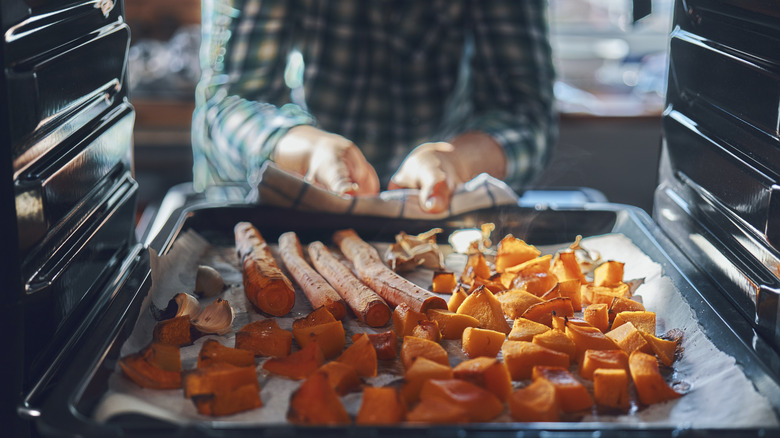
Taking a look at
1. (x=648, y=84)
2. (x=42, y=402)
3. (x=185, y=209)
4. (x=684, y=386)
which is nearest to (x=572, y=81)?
(x=648, y=84)

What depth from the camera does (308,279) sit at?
3.69 feet

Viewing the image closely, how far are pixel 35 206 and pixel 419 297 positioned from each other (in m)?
0.52

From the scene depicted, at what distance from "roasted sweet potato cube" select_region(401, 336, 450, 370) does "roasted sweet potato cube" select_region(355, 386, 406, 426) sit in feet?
0.39

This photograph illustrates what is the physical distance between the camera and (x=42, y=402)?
0.76 m

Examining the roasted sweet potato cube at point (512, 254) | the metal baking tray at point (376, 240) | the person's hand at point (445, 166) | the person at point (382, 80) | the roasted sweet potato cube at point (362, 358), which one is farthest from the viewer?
the person at point (382, 80)

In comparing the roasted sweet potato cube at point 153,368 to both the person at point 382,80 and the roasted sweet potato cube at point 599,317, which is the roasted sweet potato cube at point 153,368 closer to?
the roasted sweet potato cube at point 599,317

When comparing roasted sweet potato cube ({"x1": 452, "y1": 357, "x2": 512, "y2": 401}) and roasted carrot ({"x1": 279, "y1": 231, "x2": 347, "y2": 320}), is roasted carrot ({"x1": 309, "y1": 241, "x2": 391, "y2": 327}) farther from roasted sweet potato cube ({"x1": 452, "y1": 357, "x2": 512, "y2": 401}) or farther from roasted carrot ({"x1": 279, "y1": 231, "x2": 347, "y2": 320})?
roasted sweet potato cube ({"x1": 452, "y1": 357, "x2": 512, "y2": 401})

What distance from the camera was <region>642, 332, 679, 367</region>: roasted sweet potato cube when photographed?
906 mm

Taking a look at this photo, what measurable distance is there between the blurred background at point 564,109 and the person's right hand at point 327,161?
2.15 meters

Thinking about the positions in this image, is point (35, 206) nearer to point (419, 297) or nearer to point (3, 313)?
point (3, 313)

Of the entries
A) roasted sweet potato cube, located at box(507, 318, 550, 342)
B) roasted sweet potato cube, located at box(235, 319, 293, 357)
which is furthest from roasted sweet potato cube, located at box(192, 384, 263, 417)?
roasted sweet potato cube, located at box(507, 318, 550, 342)

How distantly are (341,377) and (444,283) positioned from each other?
1.27ft

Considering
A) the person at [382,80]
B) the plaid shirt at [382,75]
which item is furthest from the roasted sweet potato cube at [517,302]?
the plaid shirt at [382,75]

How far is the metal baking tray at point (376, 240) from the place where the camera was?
0.65m
